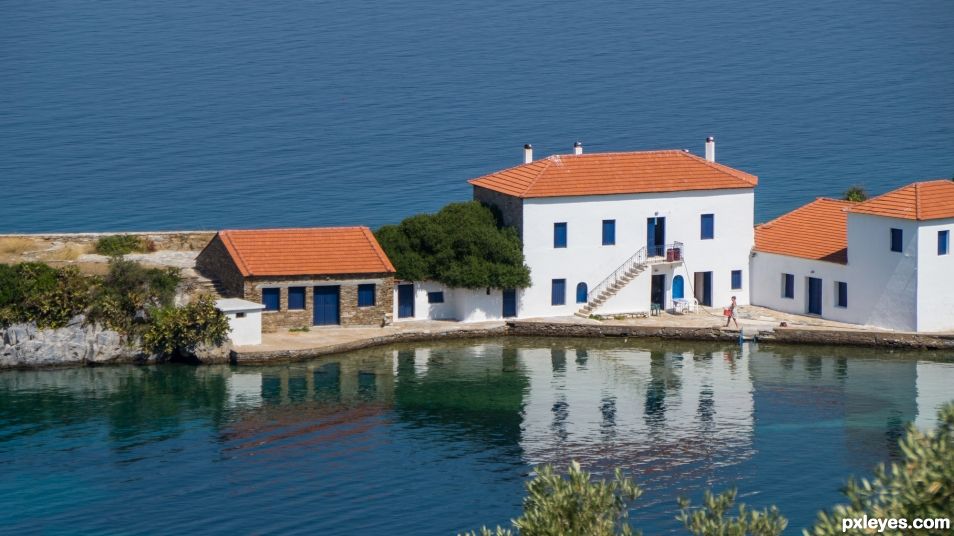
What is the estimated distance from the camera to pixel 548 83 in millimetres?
127125

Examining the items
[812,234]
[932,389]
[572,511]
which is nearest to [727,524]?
[572,511]

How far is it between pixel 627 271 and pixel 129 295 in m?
17.1

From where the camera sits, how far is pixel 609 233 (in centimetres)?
6291

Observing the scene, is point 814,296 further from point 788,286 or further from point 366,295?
point 366,295

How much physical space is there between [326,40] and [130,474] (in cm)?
9612

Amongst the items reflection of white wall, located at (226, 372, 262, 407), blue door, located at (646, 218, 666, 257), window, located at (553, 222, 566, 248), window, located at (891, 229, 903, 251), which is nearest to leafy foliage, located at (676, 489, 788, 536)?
reflection of white wall, located at (226, 372, 262, 407)

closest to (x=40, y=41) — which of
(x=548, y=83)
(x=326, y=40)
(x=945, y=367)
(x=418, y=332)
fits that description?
(x=326, y=40)

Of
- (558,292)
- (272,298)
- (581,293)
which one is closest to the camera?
(272,298)

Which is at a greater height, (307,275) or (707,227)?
(707,227)

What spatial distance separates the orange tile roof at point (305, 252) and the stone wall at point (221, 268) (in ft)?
0.96

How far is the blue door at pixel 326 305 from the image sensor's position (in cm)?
6075

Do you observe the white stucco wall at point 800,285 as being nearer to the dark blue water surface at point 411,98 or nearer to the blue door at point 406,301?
the blue door at point 406,301

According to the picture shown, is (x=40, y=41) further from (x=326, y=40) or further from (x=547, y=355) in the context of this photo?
(x=547, y=355)

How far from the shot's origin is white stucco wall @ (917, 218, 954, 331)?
5934 centimetres
